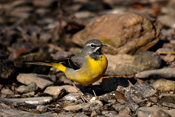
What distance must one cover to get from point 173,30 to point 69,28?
4.82m

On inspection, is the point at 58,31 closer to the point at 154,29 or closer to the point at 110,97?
the point at 154,29

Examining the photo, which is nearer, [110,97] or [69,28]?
[110,97]

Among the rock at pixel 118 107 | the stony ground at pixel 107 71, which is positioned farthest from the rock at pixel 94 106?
the rock at pixel 118 107

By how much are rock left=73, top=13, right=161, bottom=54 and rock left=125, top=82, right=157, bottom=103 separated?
221 cm

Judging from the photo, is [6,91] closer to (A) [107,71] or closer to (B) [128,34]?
(A) [107,71]

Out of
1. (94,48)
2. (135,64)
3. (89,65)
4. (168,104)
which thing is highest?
(94,48)

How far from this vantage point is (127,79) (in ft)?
25.8

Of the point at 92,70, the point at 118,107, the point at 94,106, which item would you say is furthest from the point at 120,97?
the point at 92,70

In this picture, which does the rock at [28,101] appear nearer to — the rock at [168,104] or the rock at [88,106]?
the rock at [88,106]

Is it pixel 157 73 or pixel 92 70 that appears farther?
pixel 157 73

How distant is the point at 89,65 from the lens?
662 cm

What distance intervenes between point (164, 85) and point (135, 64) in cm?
148

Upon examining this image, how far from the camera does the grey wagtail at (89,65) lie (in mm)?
6570

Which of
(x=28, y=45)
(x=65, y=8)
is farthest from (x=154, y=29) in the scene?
(x=65, y=8)
